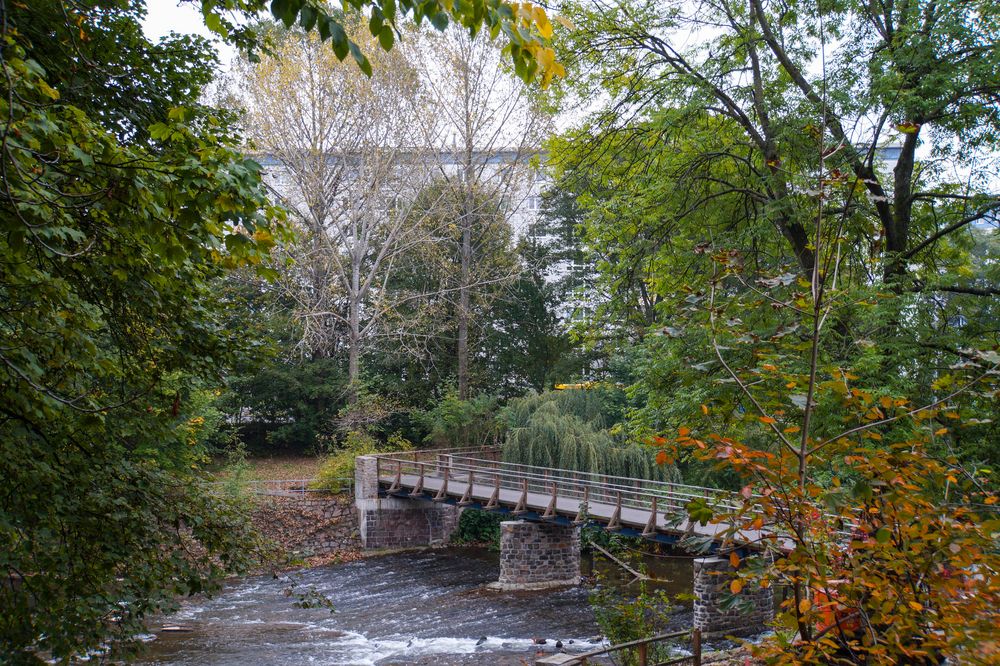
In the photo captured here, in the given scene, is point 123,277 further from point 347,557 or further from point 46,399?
point 347,557

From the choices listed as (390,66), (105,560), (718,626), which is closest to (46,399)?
(105,560)

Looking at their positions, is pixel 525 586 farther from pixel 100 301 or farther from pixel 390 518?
pixel 100 301

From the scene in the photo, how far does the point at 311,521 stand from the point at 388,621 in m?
8.10

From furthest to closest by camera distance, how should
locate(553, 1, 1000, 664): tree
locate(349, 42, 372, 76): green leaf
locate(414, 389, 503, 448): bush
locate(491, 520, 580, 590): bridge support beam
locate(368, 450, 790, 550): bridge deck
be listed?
locate(414, 389, 503, 448): bush, locate(491, 520, 580, 590): bridge support beam, locate(368, 450, 790, 550): bridge deck, locate(553, 1, 1000, 664): tree, locate(349, 42, 372, 76): green leaf

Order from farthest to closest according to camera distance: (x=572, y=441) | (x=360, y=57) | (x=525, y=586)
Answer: (x=572, y=441), (x=525, y=586), (x=360, y=57)

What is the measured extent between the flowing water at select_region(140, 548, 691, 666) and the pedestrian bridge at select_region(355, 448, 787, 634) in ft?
3.44

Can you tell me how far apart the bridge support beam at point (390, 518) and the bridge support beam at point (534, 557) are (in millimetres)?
5195

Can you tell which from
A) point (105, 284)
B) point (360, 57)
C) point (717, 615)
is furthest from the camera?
point (717, 615)

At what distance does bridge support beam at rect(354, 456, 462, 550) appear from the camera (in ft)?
79.5

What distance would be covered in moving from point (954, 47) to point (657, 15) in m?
3.77

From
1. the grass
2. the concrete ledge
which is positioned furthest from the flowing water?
the grass

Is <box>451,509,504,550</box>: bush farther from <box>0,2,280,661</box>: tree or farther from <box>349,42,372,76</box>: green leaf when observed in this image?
<box>349,42,372,76</box>: green leaf

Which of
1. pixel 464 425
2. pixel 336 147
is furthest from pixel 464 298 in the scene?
pixel 336 147

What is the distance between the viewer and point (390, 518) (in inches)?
963
